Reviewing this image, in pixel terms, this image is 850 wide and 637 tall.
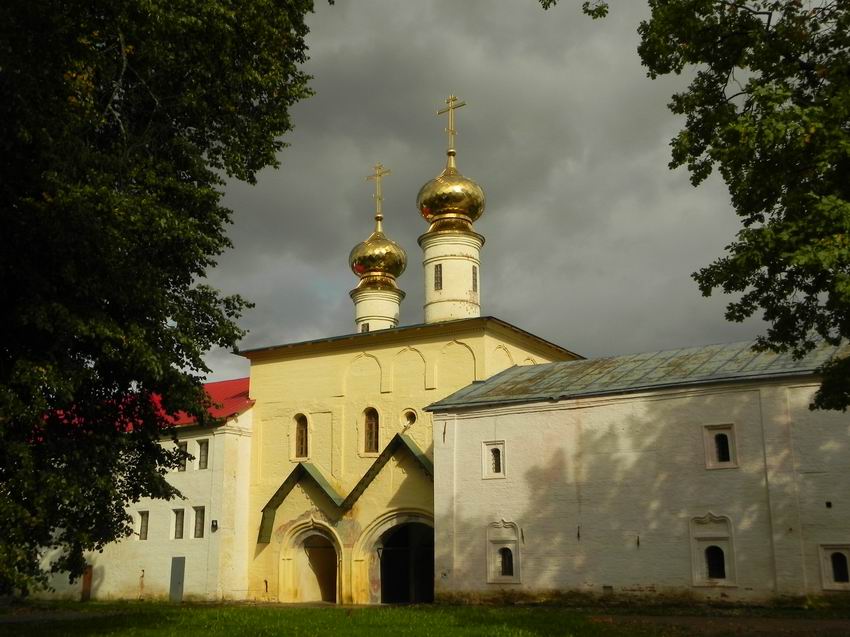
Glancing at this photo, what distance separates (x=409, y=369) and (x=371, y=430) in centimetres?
212

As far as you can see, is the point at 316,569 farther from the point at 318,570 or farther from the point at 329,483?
the point at 329,483

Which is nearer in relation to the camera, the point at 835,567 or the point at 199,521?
the point at 835,567

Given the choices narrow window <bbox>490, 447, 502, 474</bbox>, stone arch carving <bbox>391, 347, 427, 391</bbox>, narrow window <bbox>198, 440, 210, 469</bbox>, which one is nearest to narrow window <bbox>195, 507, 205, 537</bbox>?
narrow window <bbox>198, 440, 210, 469</bbox>

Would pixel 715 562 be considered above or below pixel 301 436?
below

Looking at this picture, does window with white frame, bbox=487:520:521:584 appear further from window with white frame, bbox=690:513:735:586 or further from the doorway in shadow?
the doorway in shadow

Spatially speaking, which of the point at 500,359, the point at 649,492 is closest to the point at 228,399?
the point at 500,359

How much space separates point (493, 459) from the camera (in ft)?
71.3

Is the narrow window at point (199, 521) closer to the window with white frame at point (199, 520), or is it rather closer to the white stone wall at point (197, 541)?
the window with white frame at point (199, 520)

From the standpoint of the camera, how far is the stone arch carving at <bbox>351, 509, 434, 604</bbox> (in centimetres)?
2439

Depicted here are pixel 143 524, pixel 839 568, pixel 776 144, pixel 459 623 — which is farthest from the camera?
pixel 143 524

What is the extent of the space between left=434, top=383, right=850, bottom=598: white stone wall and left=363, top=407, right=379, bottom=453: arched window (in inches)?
180

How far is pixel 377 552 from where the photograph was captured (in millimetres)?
25047

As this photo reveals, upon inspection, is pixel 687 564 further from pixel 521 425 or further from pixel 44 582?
pixel 44 582

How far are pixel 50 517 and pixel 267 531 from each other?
1540 centimetres
